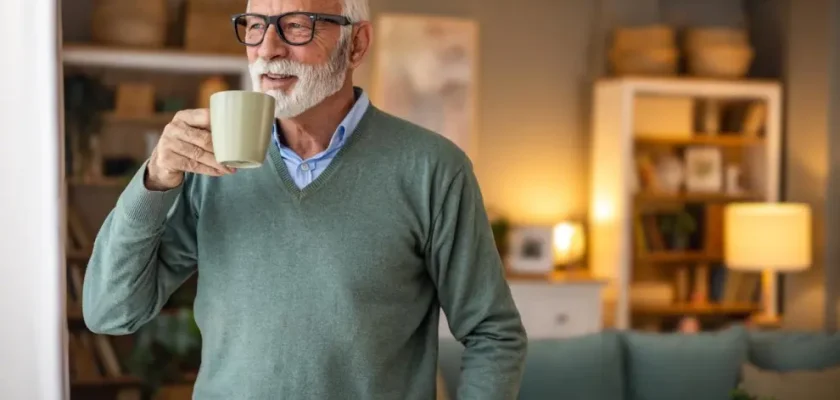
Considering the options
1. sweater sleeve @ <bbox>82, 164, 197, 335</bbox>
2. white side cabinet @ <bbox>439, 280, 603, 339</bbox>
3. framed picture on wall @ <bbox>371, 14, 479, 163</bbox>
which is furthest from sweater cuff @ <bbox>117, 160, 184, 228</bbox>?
framed picture on wall @ <bbox>371, 14, 479, 163</bbox>

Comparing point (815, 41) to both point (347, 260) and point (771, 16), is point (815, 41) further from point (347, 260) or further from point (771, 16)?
point (347, 260)

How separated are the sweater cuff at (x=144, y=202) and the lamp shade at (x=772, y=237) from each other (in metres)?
4.09

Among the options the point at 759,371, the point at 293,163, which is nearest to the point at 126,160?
the point at 759,371

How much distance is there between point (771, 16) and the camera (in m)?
5.57

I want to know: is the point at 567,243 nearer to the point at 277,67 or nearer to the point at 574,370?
the point at 574,370

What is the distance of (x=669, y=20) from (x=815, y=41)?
819 millimetres

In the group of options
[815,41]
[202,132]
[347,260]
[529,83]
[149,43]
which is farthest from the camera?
[529,83]

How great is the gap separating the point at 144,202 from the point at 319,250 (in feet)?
0.79

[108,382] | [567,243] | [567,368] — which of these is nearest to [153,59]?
[108,382]

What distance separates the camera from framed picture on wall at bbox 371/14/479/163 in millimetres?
5066

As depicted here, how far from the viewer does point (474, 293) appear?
144 cm

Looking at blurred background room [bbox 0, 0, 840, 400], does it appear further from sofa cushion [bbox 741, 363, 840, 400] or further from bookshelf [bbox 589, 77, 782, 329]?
sofa cushion [bbox 741, 363, 840, 400]

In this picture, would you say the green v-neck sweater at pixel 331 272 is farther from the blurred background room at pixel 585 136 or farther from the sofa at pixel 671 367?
the blurred background room at pixel 585 136

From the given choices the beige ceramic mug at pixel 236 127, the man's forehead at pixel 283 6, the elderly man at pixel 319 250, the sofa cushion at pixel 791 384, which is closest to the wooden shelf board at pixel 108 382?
the sofa cushion at pixel 791 384
